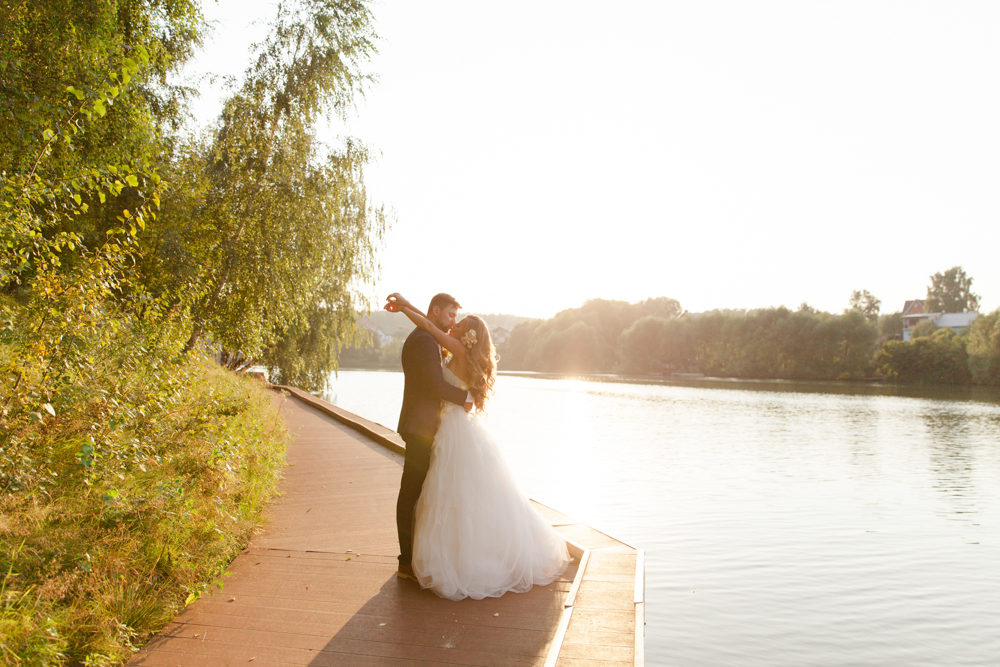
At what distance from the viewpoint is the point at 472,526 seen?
400 centimetres

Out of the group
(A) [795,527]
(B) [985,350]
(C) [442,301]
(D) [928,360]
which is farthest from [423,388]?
(D) [928,360]

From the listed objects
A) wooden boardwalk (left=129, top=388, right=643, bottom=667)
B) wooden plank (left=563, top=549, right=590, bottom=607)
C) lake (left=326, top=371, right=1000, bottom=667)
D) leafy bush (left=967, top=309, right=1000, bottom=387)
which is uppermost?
leafy bush (left=967, top=309, right=1000, bottom=387)

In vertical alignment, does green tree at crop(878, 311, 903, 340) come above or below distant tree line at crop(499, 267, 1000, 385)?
above

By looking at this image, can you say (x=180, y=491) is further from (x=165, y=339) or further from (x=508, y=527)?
(x=508, y=527)

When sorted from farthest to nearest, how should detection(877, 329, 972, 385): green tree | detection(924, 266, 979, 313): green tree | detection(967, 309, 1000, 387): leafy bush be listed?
detection(924, 266, 979, 313): green tree
detection(877, 329, 972, 385): green tree
detection(967, 309, 1000, 387): leafy bush

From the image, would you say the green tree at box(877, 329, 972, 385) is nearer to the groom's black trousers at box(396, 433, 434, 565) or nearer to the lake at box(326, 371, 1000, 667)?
the lake at box(326, 371, 1000, 667)

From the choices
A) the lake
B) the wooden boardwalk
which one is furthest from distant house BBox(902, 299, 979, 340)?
the wooden boardwalk

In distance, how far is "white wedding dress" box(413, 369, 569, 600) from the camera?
3.96 m

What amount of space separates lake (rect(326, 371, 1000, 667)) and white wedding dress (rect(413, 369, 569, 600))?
7.25 ft

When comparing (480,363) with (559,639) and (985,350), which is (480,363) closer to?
(559,639)

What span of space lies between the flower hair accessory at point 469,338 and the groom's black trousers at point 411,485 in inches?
25.8

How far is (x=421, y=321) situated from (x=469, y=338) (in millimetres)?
328

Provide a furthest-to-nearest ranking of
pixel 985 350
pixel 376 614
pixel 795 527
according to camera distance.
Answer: pixel 985 350 < pixel 795 527 < pixel 376 614

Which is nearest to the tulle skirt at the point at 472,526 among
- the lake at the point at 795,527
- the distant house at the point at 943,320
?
the lake at the point at 795,527
